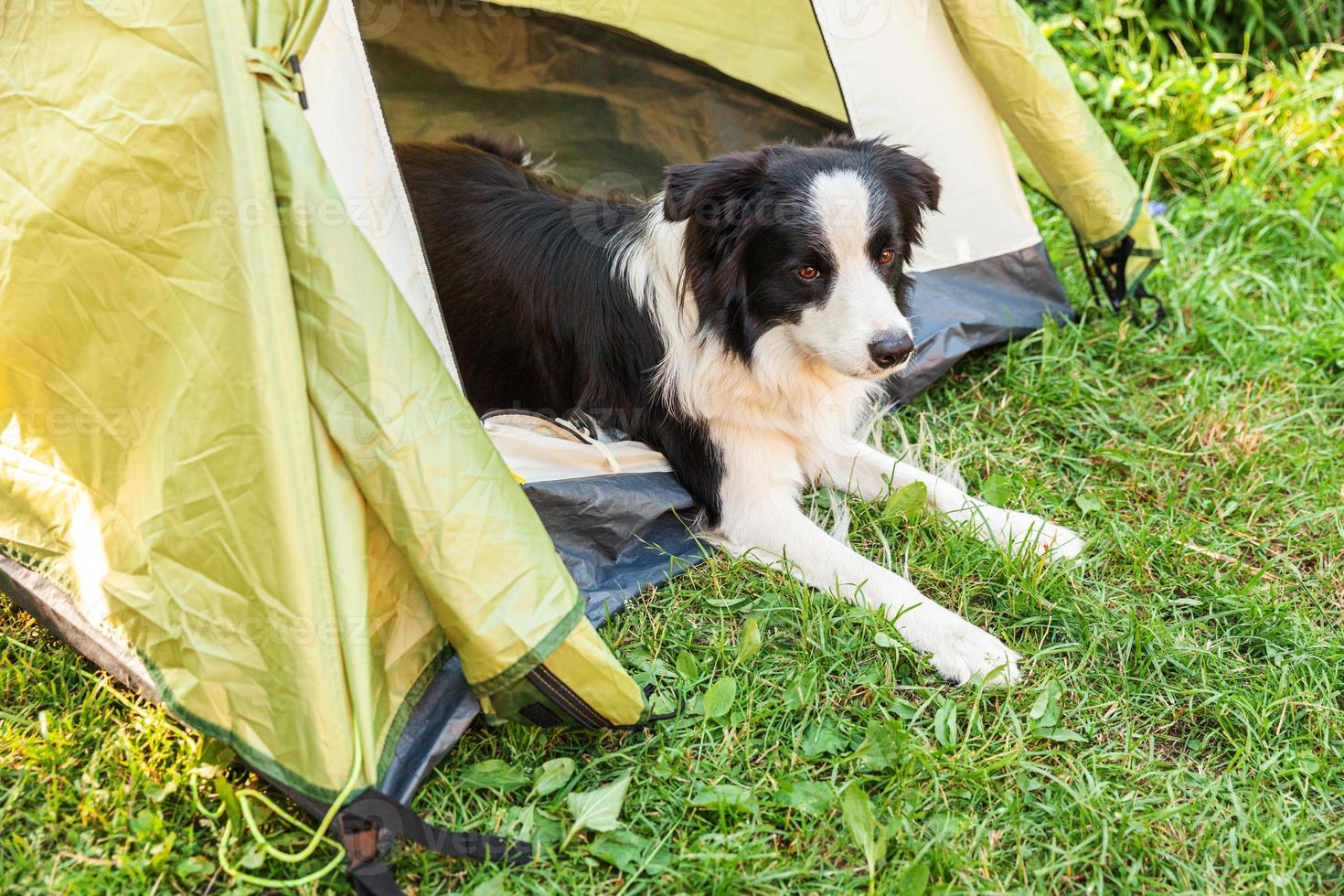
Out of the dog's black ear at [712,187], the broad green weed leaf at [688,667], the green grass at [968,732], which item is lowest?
the green grass at [968,732]

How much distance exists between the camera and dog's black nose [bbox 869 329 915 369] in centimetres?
231

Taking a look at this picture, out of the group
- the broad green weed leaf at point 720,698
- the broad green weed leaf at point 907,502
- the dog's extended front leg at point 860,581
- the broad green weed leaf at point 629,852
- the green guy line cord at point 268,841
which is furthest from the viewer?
the broad green weed leaf at point 907,502

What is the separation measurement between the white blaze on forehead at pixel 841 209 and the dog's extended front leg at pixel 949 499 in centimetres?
63

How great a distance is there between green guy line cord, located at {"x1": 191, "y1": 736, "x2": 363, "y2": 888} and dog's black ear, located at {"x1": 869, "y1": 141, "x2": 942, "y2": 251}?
1676 mm

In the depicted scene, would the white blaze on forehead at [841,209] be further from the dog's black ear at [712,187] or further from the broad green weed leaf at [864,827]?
the broad green weed leaf at [864,827]

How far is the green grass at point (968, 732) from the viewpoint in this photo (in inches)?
71.1

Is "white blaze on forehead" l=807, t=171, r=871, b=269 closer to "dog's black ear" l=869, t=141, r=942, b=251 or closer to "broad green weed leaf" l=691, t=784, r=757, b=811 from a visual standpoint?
"dog's black ear" l=869, t=141, r=942, b=251

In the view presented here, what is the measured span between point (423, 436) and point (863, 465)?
137 centimetres

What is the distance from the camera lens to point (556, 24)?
3.43 meters

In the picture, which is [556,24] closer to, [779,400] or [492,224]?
[492,224]

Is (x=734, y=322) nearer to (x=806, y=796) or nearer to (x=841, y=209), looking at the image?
(x=841, y=209)

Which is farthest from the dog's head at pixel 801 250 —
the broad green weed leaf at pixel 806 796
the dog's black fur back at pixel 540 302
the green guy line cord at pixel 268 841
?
the green guy line cord at pixel 268 841

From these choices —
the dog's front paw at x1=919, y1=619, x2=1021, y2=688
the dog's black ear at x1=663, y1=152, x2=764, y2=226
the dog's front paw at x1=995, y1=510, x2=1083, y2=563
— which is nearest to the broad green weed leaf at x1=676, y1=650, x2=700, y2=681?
the dog's front paw at x1=919, y1=619, x2=1021, y2=688

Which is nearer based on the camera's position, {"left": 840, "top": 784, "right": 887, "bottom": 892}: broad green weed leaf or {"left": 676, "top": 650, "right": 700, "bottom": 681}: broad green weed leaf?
{"left": 840, "top": 784, "right": 887, "bottom": 892}: broad green weed leaf
